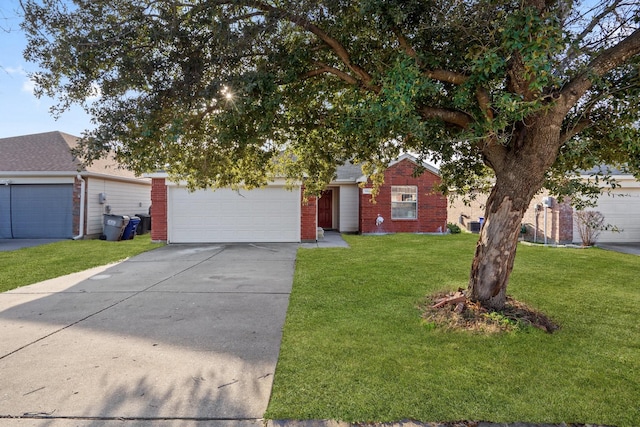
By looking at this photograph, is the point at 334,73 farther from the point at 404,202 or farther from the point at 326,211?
the point at 326,211

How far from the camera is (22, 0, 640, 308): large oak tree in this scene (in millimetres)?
4266

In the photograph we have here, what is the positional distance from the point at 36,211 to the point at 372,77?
50.5 ft

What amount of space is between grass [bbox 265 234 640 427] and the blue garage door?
1239cm

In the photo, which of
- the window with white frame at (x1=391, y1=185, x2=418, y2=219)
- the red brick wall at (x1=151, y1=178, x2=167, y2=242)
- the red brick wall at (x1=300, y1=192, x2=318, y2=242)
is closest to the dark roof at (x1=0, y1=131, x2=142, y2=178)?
the red brick wall at (x1=151, y1=178, x2=167, y2=242)

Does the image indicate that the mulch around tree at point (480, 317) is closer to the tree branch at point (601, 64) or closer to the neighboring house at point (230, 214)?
the tree branch at point (601, 64)

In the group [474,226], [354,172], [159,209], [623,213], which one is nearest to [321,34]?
[159,209]

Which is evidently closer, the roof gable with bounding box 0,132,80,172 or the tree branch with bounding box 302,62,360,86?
the tree branch with bounding box 302,62,360,86

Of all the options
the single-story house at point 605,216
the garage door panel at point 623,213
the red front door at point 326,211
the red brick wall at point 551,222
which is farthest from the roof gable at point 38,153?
the garage door panel at point 623,213

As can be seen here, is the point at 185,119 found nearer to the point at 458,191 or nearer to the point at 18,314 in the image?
the point at 18,314

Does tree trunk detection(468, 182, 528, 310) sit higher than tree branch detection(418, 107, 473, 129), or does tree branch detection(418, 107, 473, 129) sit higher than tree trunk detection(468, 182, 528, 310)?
tree branch detection(418, 107, 473, 129)

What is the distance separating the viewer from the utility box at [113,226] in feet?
47.5

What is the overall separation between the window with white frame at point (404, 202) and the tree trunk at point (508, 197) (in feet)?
37.0

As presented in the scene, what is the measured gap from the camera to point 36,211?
14281mm

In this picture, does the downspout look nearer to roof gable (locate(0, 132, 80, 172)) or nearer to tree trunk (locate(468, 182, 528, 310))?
roof gable (locate(0, 132, 80, 172))
